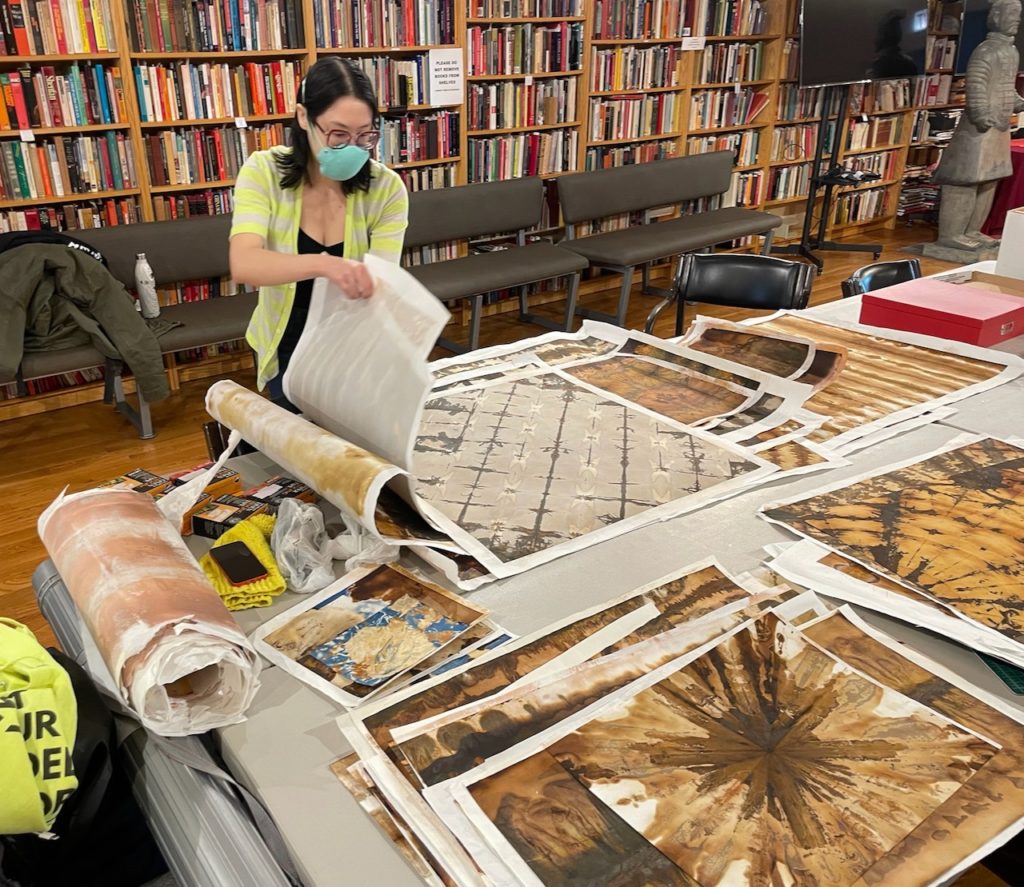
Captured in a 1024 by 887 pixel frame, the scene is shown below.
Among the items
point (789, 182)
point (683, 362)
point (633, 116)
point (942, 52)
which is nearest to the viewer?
point (683, 362)

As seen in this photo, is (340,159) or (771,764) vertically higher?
(340,159)

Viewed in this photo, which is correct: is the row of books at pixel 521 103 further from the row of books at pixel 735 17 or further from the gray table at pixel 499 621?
the gray table at pixel 499 621

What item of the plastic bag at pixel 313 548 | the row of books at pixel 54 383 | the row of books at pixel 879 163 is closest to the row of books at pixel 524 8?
the row of books at pixel 54 383

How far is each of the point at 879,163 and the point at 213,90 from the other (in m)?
5.08

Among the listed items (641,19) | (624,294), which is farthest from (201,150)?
(641,19)

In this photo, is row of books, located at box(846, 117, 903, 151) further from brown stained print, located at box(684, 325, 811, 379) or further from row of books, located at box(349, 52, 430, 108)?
brown stained print, located at box(684, 325, 811, 379)

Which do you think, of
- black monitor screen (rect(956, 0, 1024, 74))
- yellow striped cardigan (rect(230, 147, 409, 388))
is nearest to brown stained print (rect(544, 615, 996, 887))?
yellow striped cardigan (rect(230, 147, 409, 388))

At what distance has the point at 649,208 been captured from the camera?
→ 207 inches

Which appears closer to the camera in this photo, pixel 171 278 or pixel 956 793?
pixel 956 793

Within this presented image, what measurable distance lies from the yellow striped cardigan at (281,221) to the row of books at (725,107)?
413 cm

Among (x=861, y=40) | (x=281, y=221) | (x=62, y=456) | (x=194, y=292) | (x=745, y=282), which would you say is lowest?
(x=62, y=456)

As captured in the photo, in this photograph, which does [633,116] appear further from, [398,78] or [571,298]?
[398,78]

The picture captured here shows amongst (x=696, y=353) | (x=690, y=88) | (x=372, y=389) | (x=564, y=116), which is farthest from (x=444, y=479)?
(x=690, y=88)

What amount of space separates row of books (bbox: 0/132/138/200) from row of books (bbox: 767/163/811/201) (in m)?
4.21
